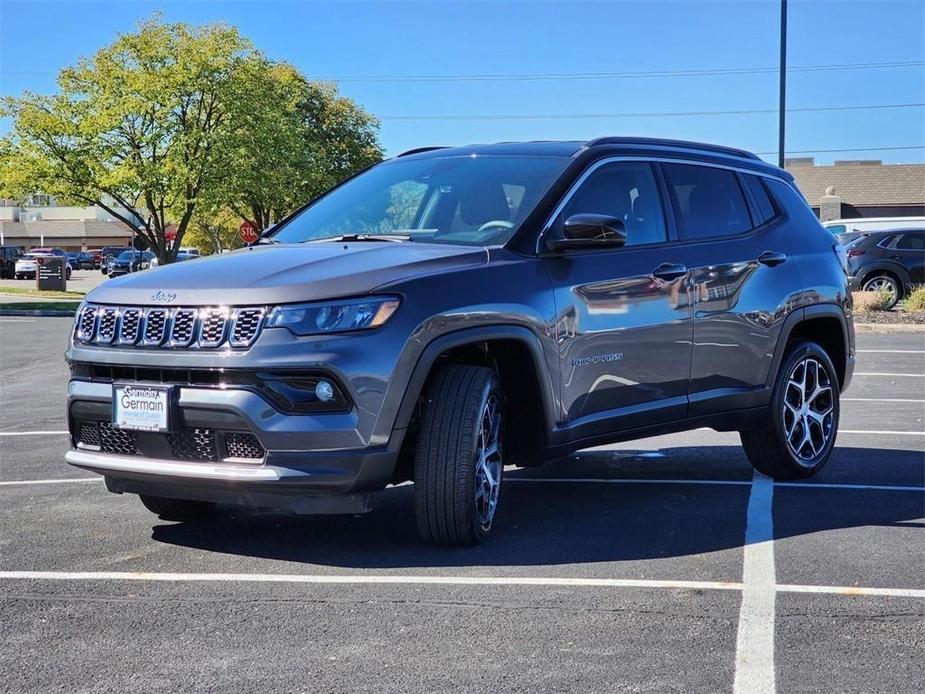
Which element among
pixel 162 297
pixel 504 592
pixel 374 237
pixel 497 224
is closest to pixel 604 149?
pixel 497 224

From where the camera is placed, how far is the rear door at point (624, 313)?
227 inches

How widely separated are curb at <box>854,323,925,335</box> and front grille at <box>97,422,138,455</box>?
1683 cm

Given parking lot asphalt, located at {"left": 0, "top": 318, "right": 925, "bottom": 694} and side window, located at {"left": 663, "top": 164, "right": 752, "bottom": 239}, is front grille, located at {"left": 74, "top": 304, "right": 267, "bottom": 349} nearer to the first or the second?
parking lot asphalt, located at {"left": 0, "top": 318, "right": 925, "bottom": 694}

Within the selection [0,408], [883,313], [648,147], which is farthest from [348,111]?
[648,147]

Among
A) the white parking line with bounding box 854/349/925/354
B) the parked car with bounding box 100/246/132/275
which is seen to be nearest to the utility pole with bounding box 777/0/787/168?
the white parking line with bounding box 854/349/925/354

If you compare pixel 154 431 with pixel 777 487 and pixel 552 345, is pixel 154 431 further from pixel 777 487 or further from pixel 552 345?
pixel 777 487

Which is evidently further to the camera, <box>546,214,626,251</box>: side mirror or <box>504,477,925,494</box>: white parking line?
<box>504,477,925,494</box>: white parking line

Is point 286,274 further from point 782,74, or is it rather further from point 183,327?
point 782,74

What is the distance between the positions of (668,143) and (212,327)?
308cm

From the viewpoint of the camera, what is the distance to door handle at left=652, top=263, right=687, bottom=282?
20.5 ft

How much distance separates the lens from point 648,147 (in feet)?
21.8

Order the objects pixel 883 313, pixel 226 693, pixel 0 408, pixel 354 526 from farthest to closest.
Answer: pixel 883 313
pixel 0 408
pixel 354 526
pixel 226 693

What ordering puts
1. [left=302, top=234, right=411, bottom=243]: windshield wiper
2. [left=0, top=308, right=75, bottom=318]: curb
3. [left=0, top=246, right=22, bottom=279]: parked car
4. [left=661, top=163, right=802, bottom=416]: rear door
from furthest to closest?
[left=0, top=246, right=22, bottom=279]: parked car, [left=0, top=308, right=75, bottom=318]: curb, [left=661, top=163, right=802, bottom=416]: rear door, [left=302, top=234, right=411, bottom=243]: windshield wiper

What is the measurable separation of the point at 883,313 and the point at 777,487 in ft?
52.4
